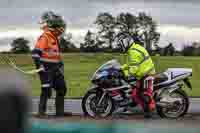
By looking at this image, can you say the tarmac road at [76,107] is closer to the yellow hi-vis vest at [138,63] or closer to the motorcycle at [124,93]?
the motorcycle at [124,93]

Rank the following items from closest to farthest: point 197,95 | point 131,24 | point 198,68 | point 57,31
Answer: point 57,31
point 131,24
point 198,68
point 197,95

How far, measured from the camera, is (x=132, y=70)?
9.15 m

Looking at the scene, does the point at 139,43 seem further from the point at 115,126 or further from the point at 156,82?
the point at 115,126

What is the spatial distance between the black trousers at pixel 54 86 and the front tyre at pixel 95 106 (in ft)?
1.36

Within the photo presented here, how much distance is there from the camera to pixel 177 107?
30.9 feet

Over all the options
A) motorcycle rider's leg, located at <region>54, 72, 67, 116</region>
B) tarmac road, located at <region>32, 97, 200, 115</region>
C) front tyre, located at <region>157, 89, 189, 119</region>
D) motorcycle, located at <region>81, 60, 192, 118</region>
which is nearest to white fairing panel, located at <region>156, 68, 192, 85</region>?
motorcycle, located at <region>81, 60, 192, 118</region>

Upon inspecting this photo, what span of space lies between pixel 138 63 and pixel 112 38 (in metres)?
2.18

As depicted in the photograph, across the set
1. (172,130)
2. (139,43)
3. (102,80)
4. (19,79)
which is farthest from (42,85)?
(19,79)

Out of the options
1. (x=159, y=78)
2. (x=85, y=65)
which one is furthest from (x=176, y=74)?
(x=85, y=65)

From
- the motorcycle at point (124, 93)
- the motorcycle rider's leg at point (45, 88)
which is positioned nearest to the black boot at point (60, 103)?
the motorcycle rider's leg at point (45, 88)

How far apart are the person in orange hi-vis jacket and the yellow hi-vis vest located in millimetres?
1116

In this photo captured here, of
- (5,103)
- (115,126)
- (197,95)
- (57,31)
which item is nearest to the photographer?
(5,103)

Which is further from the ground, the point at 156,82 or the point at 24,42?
the point at 24,42

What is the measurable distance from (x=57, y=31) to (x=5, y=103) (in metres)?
7.97
